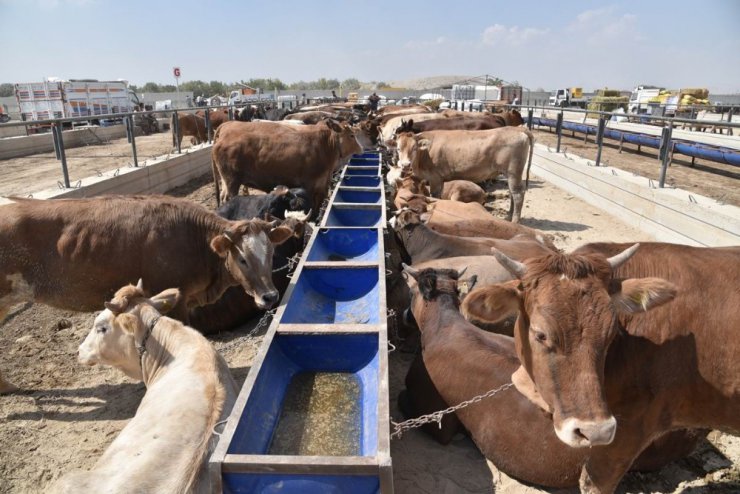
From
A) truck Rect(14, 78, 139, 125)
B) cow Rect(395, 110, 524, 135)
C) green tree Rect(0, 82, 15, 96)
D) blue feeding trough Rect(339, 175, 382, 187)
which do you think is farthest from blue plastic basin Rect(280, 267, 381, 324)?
green tree Rect(0, 82, 15, 96)

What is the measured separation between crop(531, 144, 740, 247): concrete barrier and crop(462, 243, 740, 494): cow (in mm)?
4939

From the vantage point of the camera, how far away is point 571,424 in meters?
2.23

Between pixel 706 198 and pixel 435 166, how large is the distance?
5.02 m

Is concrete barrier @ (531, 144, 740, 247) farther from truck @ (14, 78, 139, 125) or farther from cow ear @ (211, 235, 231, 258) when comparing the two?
truck @ (14, 78, 139, 125)

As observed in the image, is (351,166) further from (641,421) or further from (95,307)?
(641,421)

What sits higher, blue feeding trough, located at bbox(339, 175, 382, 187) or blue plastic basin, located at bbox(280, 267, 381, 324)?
blue feeding trough, located at bbox(339, 175, 382, 187)

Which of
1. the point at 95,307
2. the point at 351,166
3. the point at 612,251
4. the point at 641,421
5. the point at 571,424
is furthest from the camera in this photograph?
the point at 351,166

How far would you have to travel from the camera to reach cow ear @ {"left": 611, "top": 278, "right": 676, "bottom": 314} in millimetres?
2387

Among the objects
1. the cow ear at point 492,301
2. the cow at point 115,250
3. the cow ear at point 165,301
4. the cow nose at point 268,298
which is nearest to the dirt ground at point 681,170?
the cow ear at point 492,301

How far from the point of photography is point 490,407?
354 cm

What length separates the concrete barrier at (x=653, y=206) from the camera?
7133mm

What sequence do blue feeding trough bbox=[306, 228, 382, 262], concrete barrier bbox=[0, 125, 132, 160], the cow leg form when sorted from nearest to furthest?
blue feeding trough bbox=[306, 228, 382, 262]
the cow leg
concrete barrier bbox=[0, 125, 132, 160]

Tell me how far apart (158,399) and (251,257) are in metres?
1.81

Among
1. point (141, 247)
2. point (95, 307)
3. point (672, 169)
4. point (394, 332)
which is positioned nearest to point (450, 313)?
point (394, 332)
